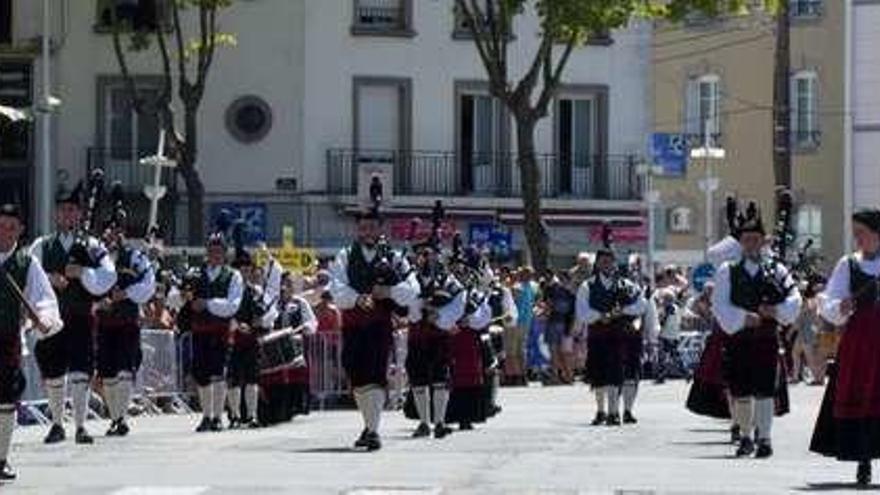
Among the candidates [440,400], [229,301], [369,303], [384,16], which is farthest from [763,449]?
[384,16]

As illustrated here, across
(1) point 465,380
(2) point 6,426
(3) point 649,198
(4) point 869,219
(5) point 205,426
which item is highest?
(4) point 869,219

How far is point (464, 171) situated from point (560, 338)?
14590 mm

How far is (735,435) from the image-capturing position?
2470 cm

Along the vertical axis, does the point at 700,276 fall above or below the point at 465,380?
above

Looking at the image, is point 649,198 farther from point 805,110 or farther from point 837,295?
point 837,295

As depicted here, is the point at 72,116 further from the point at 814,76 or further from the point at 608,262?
the point at 608,262

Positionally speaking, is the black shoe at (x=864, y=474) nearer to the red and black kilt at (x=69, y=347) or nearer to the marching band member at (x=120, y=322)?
the red and black kilt at (x=69, y=347)

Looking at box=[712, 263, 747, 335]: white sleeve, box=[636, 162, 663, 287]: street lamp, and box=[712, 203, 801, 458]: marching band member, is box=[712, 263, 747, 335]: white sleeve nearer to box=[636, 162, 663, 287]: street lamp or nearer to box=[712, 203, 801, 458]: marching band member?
box=[712, 203, 801, 458]: marching band member

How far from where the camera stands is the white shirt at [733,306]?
2212cm

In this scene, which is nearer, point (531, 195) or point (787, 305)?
point (787, 305)

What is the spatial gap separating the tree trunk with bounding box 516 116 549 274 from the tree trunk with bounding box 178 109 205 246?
7128 millimetres

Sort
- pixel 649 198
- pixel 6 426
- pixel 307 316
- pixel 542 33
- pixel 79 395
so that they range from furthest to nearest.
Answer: pixel 649 198 → pixel 542 33 → pixel 307 316 → pixel 79 395 → pixel 6 426

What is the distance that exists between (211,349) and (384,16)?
28663 mm

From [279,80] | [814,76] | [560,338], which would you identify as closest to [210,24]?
[279,80]
